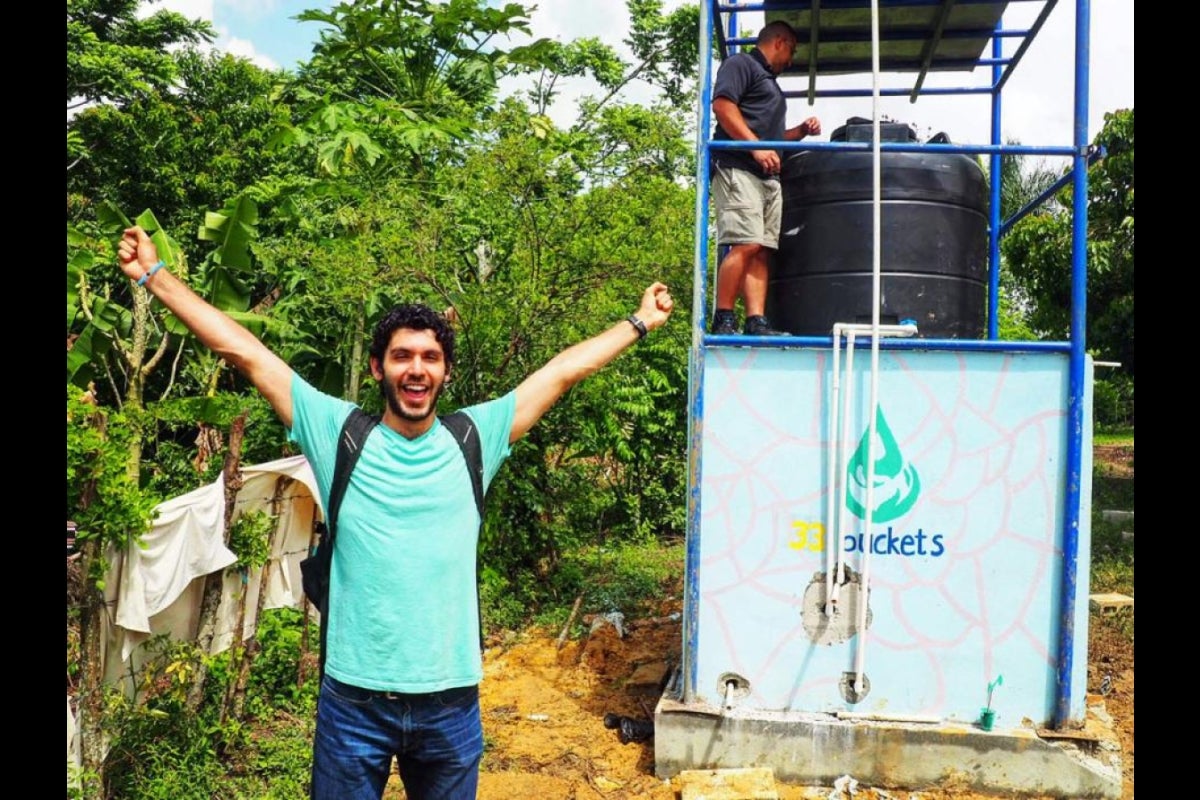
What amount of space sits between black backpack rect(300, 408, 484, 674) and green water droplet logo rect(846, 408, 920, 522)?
2.25m

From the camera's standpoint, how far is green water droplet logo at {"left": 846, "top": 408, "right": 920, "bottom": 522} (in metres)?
4.46

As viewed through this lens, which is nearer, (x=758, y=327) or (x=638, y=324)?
(x=638, y=324)

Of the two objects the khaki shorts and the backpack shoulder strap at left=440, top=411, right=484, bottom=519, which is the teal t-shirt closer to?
the backpack shoulder strap at left=440, top=411, right=484, bottom=519

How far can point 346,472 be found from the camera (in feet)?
8.50

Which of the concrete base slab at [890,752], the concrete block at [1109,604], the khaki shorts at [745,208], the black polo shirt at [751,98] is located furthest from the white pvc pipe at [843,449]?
the concrete block at [1109,604]

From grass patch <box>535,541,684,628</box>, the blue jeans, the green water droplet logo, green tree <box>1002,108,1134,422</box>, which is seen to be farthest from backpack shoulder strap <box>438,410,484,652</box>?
green tree <box>1002,108,1134,422</box>

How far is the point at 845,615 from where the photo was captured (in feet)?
14.7

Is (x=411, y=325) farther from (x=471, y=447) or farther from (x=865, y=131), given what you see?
(x=865, y=131)

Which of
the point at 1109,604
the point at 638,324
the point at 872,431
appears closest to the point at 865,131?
the point at 872,431

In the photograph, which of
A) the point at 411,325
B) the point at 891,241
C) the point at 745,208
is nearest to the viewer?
the point at 411,325

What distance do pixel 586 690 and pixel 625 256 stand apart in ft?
9.57

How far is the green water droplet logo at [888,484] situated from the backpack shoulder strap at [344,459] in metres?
2.50

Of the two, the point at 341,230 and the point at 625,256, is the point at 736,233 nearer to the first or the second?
the point at 625,256

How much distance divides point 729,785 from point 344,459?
2561mm
